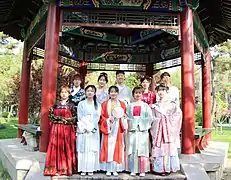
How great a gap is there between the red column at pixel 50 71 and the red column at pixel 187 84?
8.66 feet

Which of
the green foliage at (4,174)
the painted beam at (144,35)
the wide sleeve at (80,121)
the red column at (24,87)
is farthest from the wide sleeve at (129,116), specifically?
the painted beam at (144,35)

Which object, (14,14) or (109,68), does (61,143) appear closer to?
(14,14)

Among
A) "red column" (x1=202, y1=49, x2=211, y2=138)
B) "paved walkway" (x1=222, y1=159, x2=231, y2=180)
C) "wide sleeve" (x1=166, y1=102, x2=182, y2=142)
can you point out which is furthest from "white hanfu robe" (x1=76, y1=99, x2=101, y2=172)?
"red column" (x1=202, y1=49, x2=211, y2=138)

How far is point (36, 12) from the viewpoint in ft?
24.9

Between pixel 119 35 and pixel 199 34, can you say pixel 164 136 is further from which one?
pixel 119 35

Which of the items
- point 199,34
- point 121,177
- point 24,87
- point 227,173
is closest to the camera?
point 121,177

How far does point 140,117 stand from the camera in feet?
16.1

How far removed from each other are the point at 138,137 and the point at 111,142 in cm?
47

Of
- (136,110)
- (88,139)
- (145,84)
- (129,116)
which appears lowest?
(88,139)

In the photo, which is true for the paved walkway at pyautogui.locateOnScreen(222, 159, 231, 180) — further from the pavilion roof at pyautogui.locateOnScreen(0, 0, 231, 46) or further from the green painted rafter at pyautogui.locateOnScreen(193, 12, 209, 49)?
the pavilion roof at pyautogui.locateOnScreen(0, 0, 231, 46)

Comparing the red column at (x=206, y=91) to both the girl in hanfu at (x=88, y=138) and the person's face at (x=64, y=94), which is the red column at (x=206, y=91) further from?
the person's face at (x=64, y=94)

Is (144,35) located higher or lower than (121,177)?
higher

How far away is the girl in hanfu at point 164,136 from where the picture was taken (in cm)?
485

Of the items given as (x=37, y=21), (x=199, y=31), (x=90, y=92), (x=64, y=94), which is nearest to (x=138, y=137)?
(x=90, y=92)
